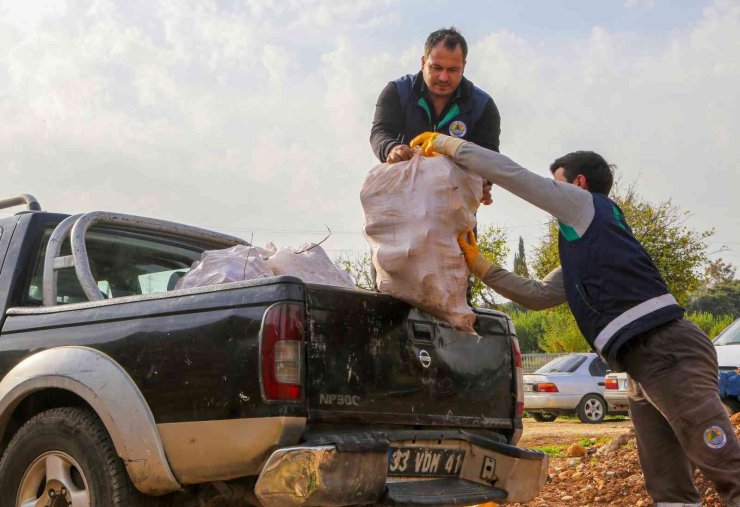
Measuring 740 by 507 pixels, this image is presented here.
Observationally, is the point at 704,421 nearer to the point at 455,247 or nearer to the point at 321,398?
the point at 455,247

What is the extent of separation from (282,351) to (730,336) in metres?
10.3

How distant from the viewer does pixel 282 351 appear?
3.75 metres

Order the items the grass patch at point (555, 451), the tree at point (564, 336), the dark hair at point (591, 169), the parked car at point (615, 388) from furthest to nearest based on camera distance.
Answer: the tree at point (564, 336) < the parked car at point (615, 388) < the grass patch at point (555, 451) < the dark hair at point (591, 169)

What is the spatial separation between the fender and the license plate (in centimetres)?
91

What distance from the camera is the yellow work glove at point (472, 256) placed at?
4.54m

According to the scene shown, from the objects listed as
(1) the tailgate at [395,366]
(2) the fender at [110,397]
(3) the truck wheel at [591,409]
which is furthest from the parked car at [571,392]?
(2) the fender at [110,397]

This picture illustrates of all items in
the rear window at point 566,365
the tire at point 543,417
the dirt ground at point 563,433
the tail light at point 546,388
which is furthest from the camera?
the tire at point 543,417

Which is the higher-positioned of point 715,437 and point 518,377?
point 518,377

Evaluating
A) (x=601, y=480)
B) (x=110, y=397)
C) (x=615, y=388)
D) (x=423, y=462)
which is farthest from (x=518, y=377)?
(x=615, y=388)

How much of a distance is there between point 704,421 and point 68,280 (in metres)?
3.19

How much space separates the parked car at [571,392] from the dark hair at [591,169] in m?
14.2

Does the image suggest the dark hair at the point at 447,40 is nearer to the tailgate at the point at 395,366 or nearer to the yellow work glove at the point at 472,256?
the yellow work glove at the point at 472,256

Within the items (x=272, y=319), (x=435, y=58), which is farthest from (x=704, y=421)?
(x=435, y=58)

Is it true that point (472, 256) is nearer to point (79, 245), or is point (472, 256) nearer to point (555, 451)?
point (79, 245)
